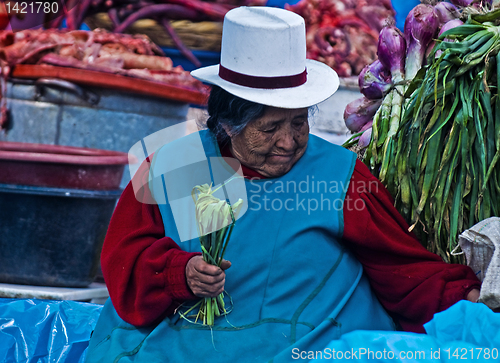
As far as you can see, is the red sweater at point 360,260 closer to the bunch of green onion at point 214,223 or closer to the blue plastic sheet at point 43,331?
the bunch of green onion at point 214,223

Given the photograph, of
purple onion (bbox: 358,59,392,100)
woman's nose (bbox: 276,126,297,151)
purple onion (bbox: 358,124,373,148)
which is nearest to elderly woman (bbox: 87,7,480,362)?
woman's nose (bbox: 276,126,297,151)

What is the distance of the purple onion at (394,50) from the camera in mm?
2355

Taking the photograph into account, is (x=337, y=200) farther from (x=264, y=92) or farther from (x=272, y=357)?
(x=272, y=357)

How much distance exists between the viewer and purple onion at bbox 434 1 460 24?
88.0 inches

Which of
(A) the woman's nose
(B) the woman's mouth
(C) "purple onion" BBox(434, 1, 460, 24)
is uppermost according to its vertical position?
(C) "purple onion" BBox(434, 1, 460, 24)

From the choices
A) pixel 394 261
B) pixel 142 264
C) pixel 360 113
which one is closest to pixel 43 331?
pixel 142 264

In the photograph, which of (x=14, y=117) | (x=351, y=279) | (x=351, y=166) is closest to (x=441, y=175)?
(x=351, y=166)

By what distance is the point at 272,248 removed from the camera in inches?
73.7

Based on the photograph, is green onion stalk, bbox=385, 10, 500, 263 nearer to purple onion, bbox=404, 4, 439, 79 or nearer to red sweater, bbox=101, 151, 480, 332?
red sweater, bbox=101, 151, 480, 332

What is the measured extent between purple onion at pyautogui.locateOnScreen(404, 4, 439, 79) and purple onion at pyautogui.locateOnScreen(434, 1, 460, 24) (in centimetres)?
2

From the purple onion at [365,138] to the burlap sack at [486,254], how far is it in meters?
0.63

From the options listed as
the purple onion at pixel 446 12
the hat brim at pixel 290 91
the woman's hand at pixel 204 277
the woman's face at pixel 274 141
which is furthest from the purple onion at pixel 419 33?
the woman's hand at pixel 204 277

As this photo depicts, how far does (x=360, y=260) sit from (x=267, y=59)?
2.55 ft

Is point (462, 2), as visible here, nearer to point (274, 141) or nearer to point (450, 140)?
point (450, 140)
